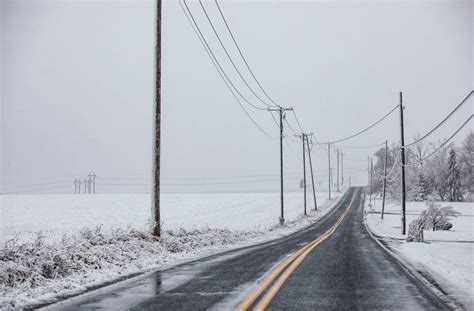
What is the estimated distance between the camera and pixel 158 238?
16125mm

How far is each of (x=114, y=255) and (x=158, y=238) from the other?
381cm

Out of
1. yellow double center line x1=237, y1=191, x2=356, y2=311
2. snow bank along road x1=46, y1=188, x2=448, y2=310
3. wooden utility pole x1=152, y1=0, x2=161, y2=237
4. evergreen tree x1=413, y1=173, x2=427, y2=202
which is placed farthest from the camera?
evergreen tree x1=413, y1=173, x2=427, y2=202

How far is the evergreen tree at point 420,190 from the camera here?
92.8 meters

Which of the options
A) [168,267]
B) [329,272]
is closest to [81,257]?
[168,267]

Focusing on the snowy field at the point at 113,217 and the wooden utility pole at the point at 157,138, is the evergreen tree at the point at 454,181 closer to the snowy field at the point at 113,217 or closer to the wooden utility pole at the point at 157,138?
the snowy field at the point at 113,217

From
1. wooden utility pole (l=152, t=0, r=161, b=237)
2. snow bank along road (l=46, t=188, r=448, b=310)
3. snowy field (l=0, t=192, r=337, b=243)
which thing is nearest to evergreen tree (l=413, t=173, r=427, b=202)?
snowy field (l=0, t=192, r=337, b=243)

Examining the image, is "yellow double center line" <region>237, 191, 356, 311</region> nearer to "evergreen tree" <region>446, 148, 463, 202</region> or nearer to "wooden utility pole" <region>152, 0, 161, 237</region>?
"wooden utility pole" <region>152, 0, 161, 237</region>

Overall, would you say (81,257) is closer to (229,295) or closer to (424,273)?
A: (229,295)

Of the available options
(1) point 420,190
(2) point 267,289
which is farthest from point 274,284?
(1) point 420,190

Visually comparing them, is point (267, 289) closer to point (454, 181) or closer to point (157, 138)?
point (157, 138)

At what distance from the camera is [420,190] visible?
93.4m

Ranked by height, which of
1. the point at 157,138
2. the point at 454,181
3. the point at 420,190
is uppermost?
the point at 157,138

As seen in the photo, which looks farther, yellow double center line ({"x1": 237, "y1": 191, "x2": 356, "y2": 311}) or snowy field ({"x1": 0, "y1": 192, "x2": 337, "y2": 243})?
snowy field ({"x1": 0, "y1": 192, "x2": 337, "y2": 243})

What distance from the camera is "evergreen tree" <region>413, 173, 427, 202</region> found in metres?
92.8
